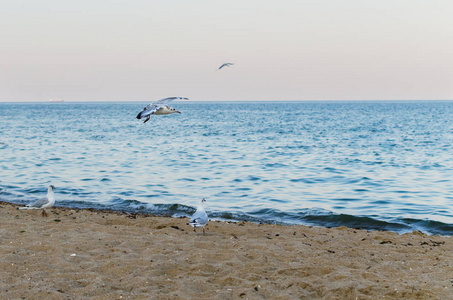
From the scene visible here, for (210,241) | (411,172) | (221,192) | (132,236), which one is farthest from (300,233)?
(411,172)

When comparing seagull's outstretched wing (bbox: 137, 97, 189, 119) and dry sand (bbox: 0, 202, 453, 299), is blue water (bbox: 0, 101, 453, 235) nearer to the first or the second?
dry sand (bbox: 0, 202, 453, 299)

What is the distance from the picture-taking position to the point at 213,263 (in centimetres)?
705

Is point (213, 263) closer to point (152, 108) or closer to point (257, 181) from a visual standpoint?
point (152, 108)

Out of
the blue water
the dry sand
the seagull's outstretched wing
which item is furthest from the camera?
the blue water

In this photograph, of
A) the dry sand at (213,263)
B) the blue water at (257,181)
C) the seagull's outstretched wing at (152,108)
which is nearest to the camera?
the dry sand at (213,263)

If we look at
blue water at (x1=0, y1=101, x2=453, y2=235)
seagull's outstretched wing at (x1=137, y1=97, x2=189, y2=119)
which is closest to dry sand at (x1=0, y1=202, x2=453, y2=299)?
seagull's outstretched wing at (x1=137, y1=97, x2=189, y2=119)

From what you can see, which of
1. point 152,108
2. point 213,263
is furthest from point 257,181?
point 213,263

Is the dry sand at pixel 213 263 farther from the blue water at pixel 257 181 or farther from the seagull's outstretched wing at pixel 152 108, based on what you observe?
the blue water at pixel 257 181

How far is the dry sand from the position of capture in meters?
5.93

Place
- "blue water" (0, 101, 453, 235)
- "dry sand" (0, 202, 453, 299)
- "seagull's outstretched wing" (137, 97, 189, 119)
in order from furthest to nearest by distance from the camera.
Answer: "blue water" (0, 101, 453, 235)
"seagull's outstretched wing" (137, 97, 189, 119)
"dry sand" (0, 202, 453, 299)

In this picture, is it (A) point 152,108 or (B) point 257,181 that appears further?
(B) point 257,181

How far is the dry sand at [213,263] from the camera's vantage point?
593 centimetres

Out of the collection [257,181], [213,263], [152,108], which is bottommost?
[257,181]

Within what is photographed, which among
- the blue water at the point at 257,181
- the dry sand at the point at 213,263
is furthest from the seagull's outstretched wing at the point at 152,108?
the blue water at the point at 257,181
